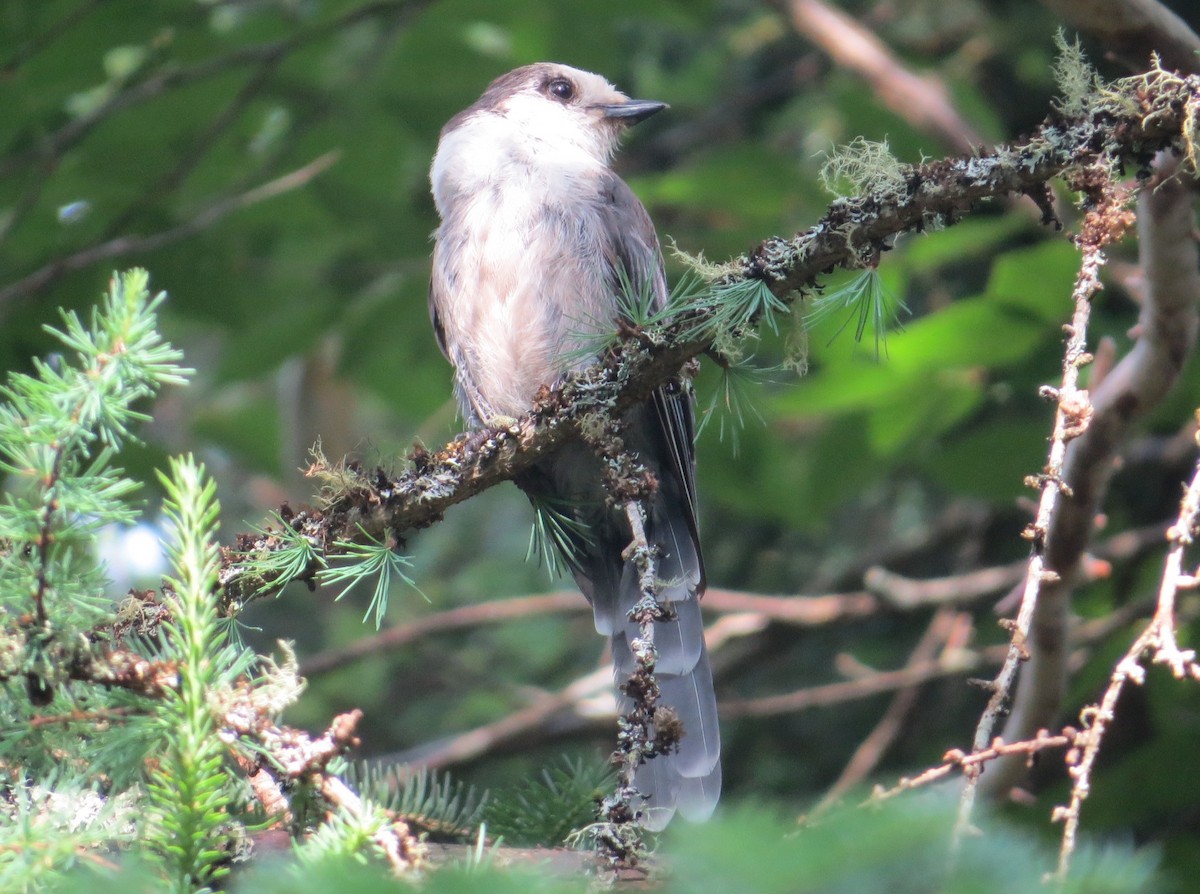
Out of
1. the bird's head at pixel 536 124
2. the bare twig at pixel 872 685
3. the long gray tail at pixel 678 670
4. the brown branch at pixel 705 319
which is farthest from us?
the bare twig at pixel 872 685

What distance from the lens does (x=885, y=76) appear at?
457 centimetres

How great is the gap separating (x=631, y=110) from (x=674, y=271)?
2.26 feet

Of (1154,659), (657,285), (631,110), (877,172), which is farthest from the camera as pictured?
(631,110)

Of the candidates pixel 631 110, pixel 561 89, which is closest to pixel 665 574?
pixel 631 110

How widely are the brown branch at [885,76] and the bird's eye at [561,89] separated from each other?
1025mm

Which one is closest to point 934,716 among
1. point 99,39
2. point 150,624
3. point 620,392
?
point 620,392

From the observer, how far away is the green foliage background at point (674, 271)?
3.98 metres

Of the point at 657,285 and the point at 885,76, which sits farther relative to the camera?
the point at 885,76

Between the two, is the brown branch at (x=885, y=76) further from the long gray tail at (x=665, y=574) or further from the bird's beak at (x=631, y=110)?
the long gray tail at (x=665, y=574)

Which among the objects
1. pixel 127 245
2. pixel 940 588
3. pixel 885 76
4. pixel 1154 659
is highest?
pixel 885 76

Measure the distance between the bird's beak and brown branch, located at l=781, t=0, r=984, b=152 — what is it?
0.83m

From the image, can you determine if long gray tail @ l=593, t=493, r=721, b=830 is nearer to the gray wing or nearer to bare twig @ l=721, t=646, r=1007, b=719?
the gray wing

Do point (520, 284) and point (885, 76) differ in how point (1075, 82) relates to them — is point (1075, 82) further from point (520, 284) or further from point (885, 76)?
point (885, 76)

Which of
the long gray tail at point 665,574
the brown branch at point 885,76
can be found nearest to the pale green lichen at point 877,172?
the long gray tail at point 665,574
